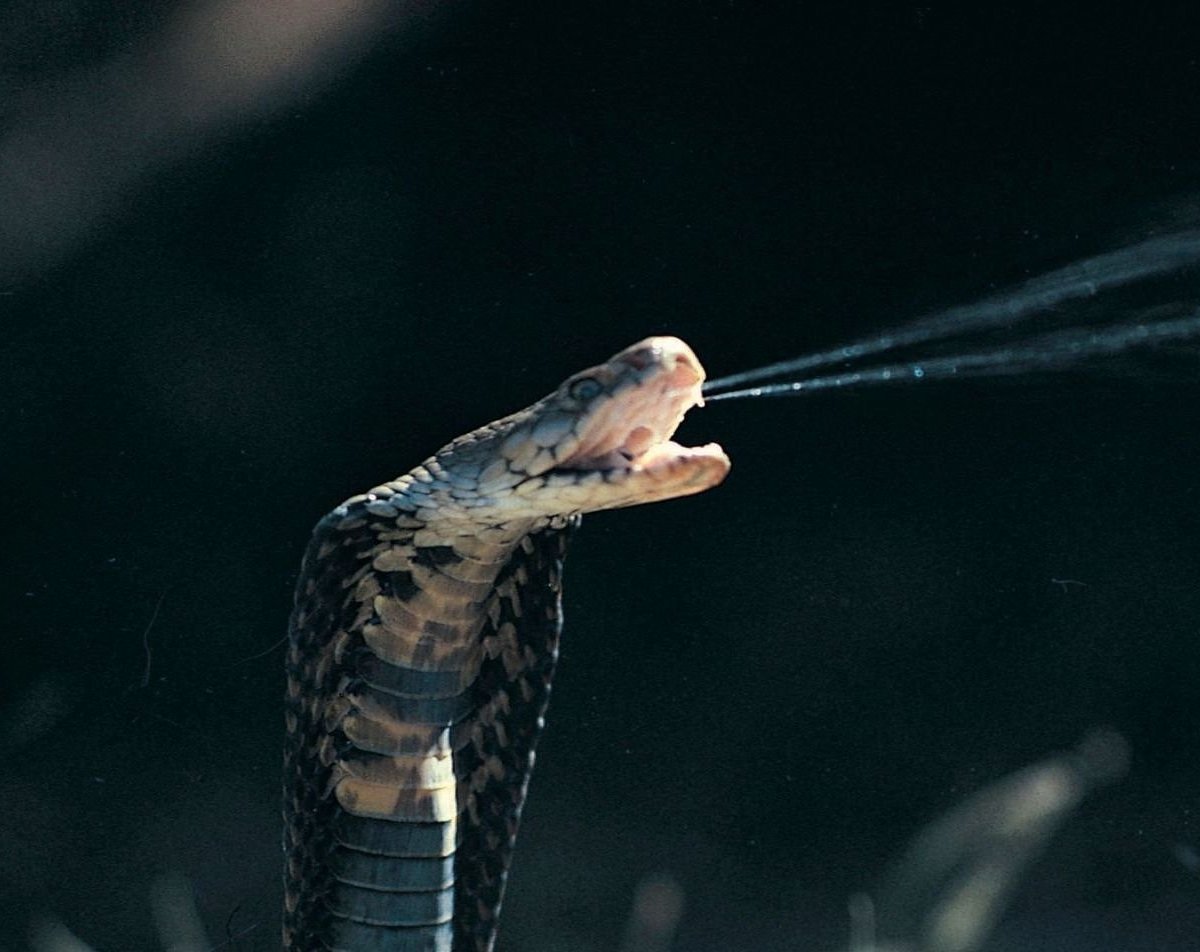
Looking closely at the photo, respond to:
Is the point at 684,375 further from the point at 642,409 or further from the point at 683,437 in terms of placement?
the point at 683,437

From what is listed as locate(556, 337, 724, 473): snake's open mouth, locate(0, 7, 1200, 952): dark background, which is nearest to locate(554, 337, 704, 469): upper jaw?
locate(556, 337, 724, 473): snake's open mouth

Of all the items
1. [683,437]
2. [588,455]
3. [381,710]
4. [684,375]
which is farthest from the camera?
[683,437]

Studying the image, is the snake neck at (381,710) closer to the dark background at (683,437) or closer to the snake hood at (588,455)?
the snake hood at (588,455)

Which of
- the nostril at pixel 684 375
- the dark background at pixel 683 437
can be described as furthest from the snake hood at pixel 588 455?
the dark background at pixel 683 437

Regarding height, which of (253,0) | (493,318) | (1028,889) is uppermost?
(253,0)

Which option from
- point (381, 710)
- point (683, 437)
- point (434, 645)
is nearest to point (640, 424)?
point (434, 645)

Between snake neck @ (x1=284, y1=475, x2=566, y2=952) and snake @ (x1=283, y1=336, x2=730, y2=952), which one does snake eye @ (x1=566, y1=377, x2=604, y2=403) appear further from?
snake neck @ (x1=284, y1=475, x2=566, y2=952)

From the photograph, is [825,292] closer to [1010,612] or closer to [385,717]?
[1010,612]

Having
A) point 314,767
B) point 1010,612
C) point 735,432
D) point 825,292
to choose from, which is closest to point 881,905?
point 1010,612
